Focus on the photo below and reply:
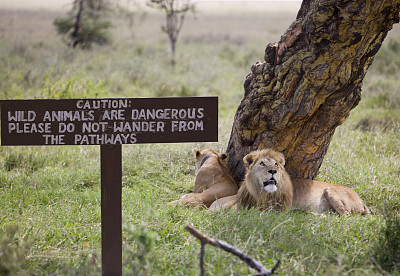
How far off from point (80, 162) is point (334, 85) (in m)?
4.19

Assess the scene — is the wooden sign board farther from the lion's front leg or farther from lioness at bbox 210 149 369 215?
the lion's front leg

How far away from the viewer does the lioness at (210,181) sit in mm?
5719

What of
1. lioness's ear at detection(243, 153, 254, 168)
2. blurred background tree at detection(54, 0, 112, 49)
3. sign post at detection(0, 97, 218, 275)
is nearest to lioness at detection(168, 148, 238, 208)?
lioness's ear at detection(243, 153, 254, 168)

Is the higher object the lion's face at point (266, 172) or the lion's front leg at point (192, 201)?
the lion's face at point (266, 172)

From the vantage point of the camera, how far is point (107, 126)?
3.65 meters

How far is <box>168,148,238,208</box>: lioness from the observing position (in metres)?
5.72

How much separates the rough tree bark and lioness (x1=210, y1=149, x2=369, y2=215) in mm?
500

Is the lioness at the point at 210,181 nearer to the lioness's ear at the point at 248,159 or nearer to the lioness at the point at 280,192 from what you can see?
the lioness at the point at 280,192

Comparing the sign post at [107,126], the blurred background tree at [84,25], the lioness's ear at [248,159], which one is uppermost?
the blurred background tree at [84,25]

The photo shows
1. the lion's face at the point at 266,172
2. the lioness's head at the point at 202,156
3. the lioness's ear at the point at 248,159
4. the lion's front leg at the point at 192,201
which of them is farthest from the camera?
the lioness's head at the point at 202,156

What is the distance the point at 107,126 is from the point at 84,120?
0.19 metres

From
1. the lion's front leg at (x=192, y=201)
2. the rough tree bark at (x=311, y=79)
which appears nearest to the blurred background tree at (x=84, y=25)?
the lion's front leg at (x=192, y=201)

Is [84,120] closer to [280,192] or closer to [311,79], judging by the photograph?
[280,192]

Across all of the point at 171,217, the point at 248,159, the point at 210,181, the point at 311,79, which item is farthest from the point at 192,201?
the point at 311,79
